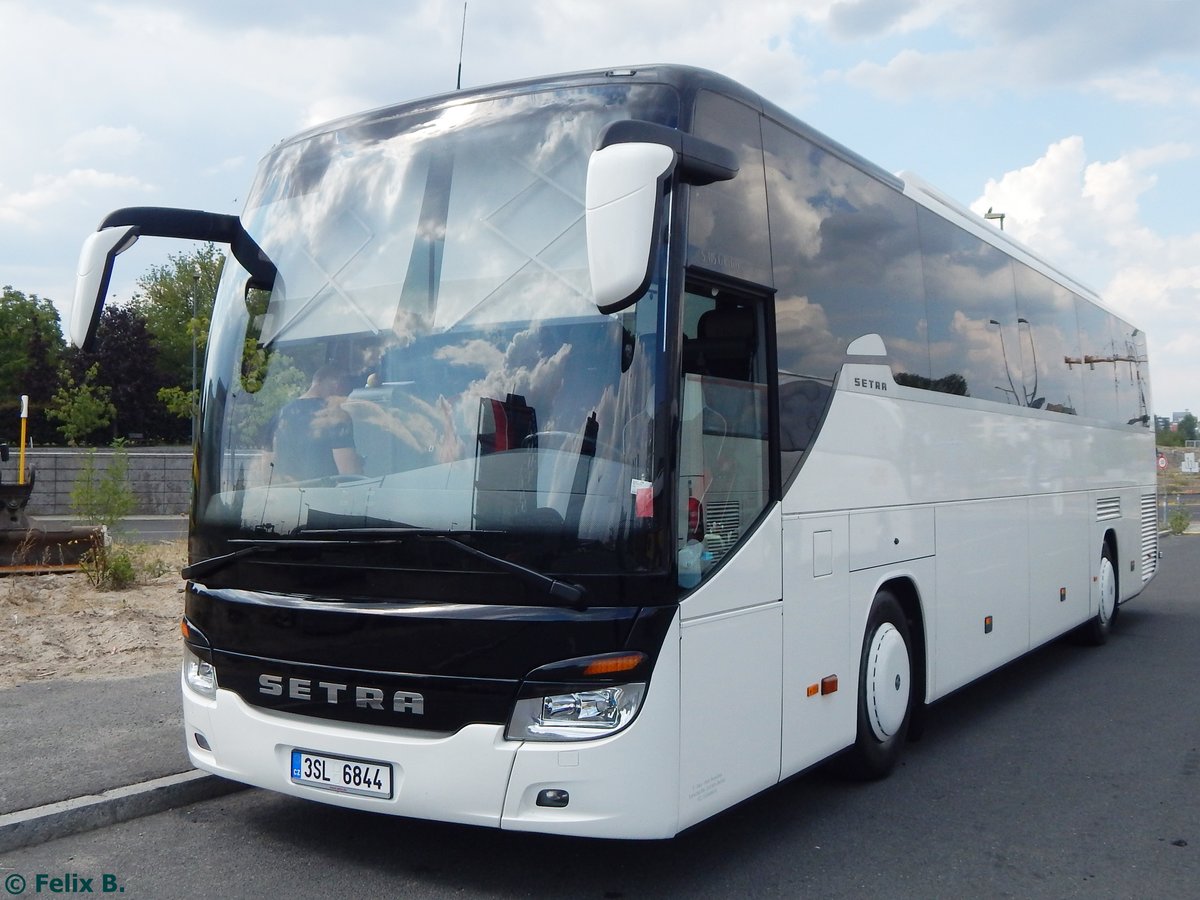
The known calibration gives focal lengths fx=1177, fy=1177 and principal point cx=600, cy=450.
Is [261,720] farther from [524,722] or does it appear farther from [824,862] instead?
[824,862]

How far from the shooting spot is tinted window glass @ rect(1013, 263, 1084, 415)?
994 cm

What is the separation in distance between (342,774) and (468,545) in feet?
3.62

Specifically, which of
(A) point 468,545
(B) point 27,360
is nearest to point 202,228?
(A) point 468,545

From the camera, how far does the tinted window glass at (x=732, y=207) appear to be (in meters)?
5.00

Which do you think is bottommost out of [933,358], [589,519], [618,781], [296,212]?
[618,781]

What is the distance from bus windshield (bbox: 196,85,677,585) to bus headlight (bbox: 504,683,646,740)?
1.59 feet

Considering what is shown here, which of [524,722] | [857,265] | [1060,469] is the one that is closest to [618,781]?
[524,722]

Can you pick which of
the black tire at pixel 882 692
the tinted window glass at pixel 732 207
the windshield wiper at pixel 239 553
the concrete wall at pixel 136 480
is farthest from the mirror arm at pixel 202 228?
the concrete wall at pixel 136 480

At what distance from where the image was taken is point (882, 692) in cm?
657

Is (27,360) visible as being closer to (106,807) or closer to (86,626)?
(86,626)

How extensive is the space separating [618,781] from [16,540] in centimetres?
1151

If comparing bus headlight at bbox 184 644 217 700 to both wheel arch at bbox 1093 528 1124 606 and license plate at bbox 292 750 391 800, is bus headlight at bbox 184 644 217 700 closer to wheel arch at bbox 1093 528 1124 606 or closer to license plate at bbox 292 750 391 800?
license plate at bbox 292 750 391 800

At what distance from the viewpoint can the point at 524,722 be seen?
447 cm

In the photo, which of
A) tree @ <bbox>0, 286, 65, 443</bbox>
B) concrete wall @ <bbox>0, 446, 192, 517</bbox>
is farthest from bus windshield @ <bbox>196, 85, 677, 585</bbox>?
tree @ <bbox>0, 286, 65, 443</bbox>
